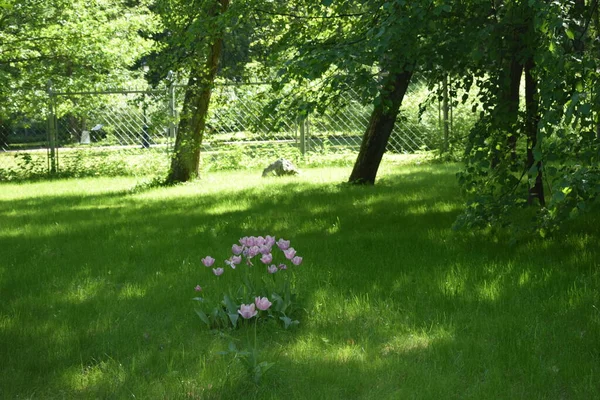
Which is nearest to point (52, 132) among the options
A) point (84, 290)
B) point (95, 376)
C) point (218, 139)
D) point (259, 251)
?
point (218, 139)

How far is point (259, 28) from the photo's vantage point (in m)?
10.7

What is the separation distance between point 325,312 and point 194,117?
7.77 metres

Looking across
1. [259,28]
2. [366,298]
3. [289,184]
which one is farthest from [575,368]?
[289,184]

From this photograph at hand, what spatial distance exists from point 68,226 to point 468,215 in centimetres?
497

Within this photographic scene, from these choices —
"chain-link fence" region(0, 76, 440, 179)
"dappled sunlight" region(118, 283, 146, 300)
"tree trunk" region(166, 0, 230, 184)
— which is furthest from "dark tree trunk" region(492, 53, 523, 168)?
"chain-link fence" region(0, 76, 440, 179)

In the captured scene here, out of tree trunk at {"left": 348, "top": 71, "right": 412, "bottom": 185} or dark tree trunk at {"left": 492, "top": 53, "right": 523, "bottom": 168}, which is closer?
dark tree trunk at {"left": 492, "top": 53, "right": 523, "bottom": 168}

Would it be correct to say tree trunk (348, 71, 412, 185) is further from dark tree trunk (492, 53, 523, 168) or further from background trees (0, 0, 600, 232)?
dark tree trunk (492, 53, 523, 168)

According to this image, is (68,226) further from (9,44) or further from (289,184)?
(9,44)

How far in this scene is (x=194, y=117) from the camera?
12.1 meters

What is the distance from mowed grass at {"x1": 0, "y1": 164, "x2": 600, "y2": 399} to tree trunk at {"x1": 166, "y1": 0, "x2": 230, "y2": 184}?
8.57ft

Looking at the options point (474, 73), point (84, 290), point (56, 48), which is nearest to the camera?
point (84, 290)

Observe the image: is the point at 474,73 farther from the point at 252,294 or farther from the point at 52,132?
the point at 52,132

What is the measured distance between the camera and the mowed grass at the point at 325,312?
3.75 metres

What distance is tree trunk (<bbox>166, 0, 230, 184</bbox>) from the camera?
11.0 m
